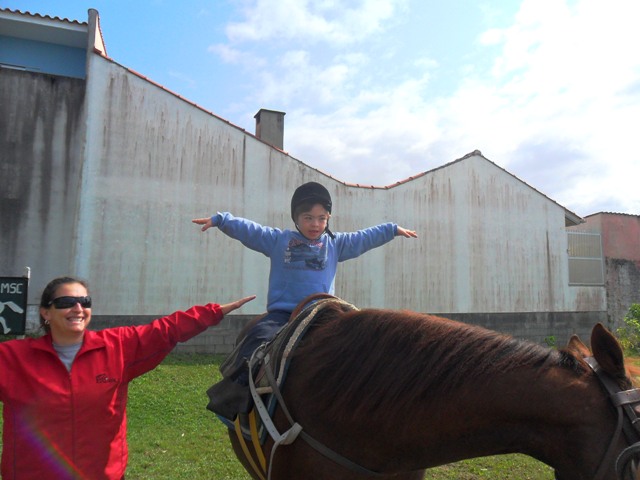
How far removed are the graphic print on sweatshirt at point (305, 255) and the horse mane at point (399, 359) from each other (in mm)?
709

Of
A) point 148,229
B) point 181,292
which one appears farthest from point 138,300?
point 148,229

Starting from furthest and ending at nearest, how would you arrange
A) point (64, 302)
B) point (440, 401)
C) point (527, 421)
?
point (64, 302)
point (440, 401)
point (527, 421)

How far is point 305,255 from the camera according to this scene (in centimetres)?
272

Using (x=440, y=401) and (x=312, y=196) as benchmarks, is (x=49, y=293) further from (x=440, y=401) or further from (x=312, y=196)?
(x=440, y=401)

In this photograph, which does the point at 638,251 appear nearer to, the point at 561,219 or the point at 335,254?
the point at 561,219

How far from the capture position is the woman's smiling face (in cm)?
212

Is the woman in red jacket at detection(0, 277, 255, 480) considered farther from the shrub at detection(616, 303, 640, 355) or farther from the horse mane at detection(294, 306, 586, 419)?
the shrub at detection(616, 303, 640, 355)

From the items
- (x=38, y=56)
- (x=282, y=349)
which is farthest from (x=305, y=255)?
(x=38, y=56)

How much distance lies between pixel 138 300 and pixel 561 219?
35.7 ft

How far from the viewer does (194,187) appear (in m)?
9.86

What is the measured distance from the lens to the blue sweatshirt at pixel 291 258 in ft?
8.75

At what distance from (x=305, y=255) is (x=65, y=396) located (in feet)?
4.37

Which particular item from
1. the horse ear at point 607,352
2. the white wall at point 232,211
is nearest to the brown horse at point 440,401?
the horse ear at point 607,352

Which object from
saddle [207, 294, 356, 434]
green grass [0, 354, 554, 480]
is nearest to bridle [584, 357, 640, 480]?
saddle [207, 294, 356, 434]
